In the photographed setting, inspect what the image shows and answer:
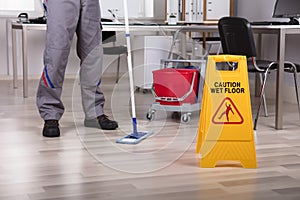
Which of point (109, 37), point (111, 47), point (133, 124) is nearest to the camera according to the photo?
point (133, 124)

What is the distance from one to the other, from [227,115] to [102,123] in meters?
1.09

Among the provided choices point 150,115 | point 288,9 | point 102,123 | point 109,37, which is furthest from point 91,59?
point 109,37

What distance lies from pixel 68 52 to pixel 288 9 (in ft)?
6.42

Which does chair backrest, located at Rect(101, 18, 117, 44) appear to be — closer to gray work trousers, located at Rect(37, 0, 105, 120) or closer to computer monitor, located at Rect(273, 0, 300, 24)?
computer monitor, located at Rect(273, 0, 300, 24)

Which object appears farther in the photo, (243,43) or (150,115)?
(150,115)

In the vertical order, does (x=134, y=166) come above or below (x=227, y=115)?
below

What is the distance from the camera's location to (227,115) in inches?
103

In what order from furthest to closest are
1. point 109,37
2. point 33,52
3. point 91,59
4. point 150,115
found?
point 33,52
point 109,37
point 150,115
point 91,59

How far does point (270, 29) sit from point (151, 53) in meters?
1.85

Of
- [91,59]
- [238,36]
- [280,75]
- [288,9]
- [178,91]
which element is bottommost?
[178,91]

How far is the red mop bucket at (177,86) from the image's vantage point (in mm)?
3840

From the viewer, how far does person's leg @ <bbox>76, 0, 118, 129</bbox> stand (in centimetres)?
333

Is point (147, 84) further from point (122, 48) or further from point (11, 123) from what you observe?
point (11, 123)

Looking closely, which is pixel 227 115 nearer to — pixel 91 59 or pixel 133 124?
pixel 133 124
